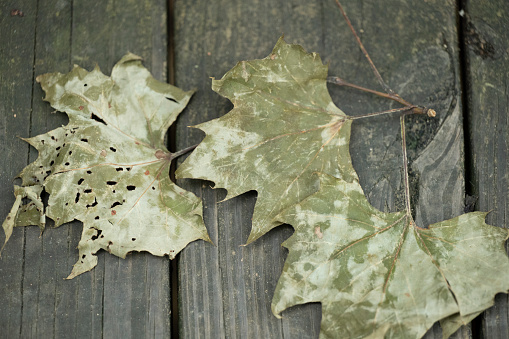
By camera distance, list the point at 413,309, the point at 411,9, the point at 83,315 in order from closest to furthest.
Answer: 1. the point at 413,309
2. the point at 83,315
3. the point at 411,9

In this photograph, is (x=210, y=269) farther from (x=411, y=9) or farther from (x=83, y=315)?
(x=411, y=9)

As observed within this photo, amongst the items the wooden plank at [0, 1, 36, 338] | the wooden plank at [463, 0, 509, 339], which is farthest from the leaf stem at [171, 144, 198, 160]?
the wooden plank at [463, 0, 509, 339]

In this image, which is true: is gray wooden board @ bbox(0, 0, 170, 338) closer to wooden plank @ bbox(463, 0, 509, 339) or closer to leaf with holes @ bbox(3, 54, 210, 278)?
leaf with holes @ bbox(3, 54, 210, 278)

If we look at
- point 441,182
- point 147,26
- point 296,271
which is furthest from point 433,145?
point 147,26

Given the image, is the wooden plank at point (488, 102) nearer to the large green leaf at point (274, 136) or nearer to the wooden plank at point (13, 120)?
the large green leaf at point (274, 136)

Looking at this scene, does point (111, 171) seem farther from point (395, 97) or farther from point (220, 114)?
point (395, 97)

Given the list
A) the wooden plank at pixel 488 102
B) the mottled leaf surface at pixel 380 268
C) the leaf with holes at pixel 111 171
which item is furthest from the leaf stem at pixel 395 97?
the leaf with holes at pixel 111 171

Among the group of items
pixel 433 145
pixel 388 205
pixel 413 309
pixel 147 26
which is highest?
pixel 147 26
